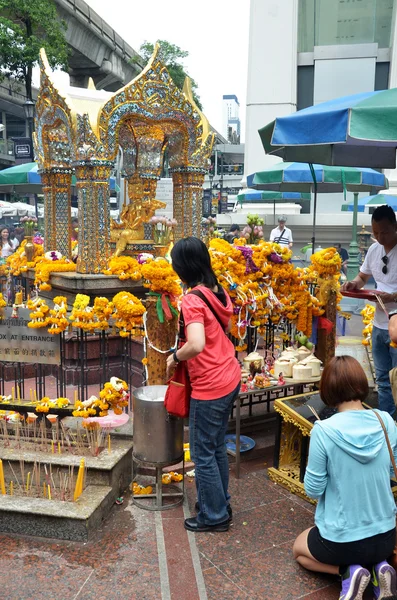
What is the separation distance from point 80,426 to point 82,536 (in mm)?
1121

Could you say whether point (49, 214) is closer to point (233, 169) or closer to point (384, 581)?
point (384, 581)

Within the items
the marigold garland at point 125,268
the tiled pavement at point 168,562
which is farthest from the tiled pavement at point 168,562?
the marigold garland at point 125,268

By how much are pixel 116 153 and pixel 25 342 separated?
13.8 feet

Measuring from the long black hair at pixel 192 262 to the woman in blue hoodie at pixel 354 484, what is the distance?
1.04 m

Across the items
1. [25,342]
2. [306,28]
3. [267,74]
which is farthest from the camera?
[306,28]

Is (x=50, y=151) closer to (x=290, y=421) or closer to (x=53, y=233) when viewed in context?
(x=53, y=233)

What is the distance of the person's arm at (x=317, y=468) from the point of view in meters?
2.94

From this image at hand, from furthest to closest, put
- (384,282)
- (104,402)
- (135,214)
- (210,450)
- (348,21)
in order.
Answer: (348,21) < (135,214) < (384,282) < (104,402) < (210,450)

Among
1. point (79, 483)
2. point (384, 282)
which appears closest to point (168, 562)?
point (79, 483)

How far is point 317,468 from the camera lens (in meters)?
2.95

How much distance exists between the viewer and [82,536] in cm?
363

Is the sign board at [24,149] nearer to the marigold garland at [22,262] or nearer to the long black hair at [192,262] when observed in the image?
the marigold garland at [22,262]

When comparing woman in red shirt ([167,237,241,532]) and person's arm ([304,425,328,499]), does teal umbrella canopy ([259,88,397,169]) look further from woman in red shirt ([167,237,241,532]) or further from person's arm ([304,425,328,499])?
person's arm ([304,425,328,499])

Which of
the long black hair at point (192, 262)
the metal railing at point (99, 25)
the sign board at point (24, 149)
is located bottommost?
the long black hair at point (192, 262)
